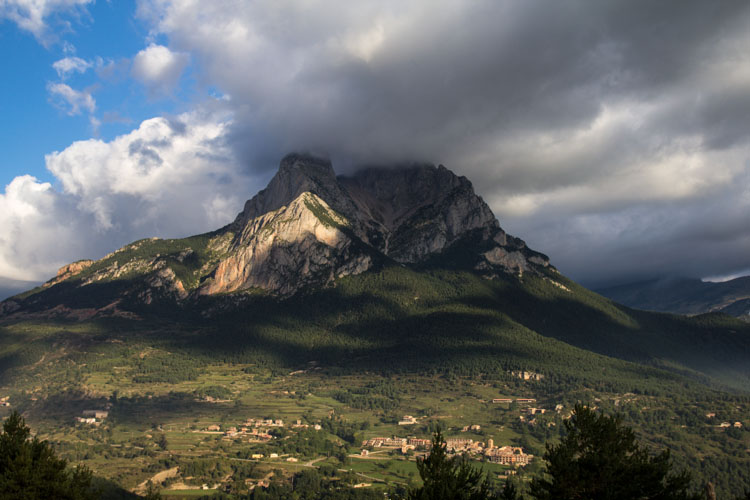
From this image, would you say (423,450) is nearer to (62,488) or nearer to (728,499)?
(728,499)

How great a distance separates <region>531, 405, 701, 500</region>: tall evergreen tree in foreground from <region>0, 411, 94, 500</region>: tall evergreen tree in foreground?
4608cm

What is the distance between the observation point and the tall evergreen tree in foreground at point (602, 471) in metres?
50.4

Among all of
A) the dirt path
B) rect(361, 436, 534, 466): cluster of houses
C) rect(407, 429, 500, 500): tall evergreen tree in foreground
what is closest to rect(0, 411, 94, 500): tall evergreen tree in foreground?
rect(407, 429, 500, 500): tall evergreen tree in foreground

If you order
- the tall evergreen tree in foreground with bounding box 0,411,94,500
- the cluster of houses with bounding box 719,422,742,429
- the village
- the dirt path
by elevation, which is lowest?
the dirt path

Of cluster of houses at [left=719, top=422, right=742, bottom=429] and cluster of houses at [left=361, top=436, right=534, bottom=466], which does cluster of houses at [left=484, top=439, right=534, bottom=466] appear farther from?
cluster of houses at [left=719, top=422, right=742, bottom=429]

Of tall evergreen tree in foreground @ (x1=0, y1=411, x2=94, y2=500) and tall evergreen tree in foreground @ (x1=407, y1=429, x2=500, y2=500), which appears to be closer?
tall evergreen tree in foreground @ (x1=407, y1=429, x2=500, y2=500)

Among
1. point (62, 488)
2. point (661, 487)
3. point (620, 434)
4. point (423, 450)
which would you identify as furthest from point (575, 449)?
point (423, 450)

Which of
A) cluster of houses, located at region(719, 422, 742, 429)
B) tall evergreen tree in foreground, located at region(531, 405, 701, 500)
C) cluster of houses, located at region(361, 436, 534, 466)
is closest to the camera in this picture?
tall evergreen tree in foreground, located at region(531, 405, 701, 500)

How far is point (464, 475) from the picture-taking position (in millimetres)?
50250

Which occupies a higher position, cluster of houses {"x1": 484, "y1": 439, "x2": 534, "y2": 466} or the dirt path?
cluster of houses {"x1": 484, "y1": 439, "x2": 534, "y2": 466}

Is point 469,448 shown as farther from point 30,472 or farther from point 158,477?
point 30,472

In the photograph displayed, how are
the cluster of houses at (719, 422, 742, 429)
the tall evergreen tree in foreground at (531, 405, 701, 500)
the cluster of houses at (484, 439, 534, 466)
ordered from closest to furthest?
the tall evergreen tree in foreground at (531, 405, 701, 500), the cluster of houses at (484, 439, 534, 466), the cluster of houses at (719, 422, 742, 429)

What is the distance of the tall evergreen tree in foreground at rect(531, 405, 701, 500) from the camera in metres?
50.4

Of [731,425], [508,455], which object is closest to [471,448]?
[508,455]
